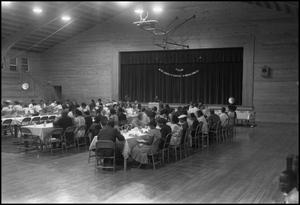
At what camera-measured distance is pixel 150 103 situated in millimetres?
20578

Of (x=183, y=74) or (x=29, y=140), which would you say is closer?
(x=29, y=140)

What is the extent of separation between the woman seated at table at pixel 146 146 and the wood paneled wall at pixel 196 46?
345 inches

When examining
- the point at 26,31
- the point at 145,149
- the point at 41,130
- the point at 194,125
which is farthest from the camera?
the point at 194,125

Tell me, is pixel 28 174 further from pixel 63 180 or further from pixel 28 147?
pixel 28 147

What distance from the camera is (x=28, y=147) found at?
1111 centimetres

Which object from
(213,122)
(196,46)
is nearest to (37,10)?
(213,122)

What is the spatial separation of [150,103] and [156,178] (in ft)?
42.9

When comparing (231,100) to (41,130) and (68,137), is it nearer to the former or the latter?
(68,137)

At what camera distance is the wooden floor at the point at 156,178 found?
19.2ft

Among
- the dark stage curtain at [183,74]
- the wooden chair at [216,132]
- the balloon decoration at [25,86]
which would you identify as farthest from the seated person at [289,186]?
the balloon decoration at [25,86]

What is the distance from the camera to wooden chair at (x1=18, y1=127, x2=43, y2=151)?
10.3 metres

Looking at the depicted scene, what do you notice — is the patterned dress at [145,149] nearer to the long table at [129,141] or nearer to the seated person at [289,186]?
the long table at [129,141]

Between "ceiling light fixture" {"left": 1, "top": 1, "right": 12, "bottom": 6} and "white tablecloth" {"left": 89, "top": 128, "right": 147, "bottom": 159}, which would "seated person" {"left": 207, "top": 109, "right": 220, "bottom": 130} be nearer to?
"white tablecloth" {"left": 89, "top": 128, "right": 147, "bottom": 159}

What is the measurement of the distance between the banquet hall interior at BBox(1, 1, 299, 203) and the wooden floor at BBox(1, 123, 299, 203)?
36 millimetres
